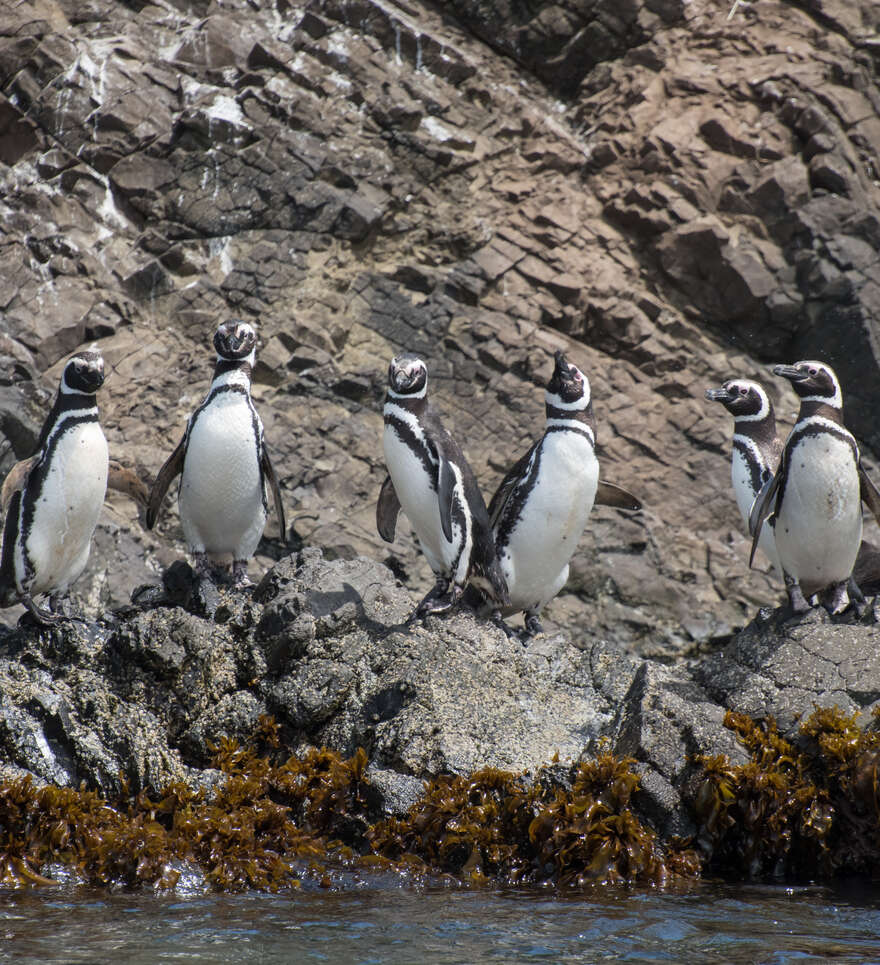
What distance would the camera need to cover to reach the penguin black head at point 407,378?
675cm

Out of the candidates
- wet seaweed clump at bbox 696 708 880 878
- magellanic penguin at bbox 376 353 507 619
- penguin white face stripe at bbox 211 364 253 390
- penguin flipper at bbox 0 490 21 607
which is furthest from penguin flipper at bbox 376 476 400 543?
wet seaweed clump at bbox 696 708 880 878

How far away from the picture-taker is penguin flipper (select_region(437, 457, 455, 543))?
6.60 metres

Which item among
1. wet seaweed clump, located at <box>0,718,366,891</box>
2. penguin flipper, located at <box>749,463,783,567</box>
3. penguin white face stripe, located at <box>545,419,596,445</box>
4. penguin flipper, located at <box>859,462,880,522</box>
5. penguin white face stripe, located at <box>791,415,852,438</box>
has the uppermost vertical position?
penguin white face stripe, located at <box>791,415,852,438</box>

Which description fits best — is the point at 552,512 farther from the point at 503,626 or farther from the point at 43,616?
the point at 43,616

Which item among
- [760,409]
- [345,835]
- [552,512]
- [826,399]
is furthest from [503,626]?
[760,409]

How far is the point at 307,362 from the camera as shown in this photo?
11.6m

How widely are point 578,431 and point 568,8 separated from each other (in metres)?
8.03

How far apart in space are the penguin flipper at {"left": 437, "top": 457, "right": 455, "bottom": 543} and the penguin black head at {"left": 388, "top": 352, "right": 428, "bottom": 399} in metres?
0.47

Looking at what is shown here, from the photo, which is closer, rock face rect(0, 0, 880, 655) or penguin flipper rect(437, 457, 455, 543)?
penguin flipper rect(437, 457, 455, 543)

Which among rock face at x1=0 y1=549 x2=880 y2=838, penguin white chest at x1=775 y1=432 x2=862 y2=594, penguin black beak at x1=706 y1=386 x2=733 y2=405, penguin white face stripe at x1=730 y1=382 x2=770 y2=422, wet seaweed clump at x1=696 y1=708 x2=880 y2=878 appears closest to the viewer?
wet seaweed clump at x1=696 y1=708 x2=880 y2=878

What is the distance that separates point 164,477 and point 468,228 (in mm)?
6098

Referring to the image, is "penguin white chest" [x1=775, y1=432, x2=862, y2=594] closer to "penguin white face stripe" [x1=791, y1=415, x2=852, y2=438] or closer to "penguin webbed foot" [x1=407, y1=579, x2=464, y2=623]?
"penguin white face stripe" [x1=791, y1=415, x2=852, y2=438]

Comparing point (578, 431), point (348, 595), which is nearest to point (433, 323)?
point (578, 431)

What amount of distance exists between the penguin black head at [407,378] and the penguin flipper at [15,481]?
2.05 metres
